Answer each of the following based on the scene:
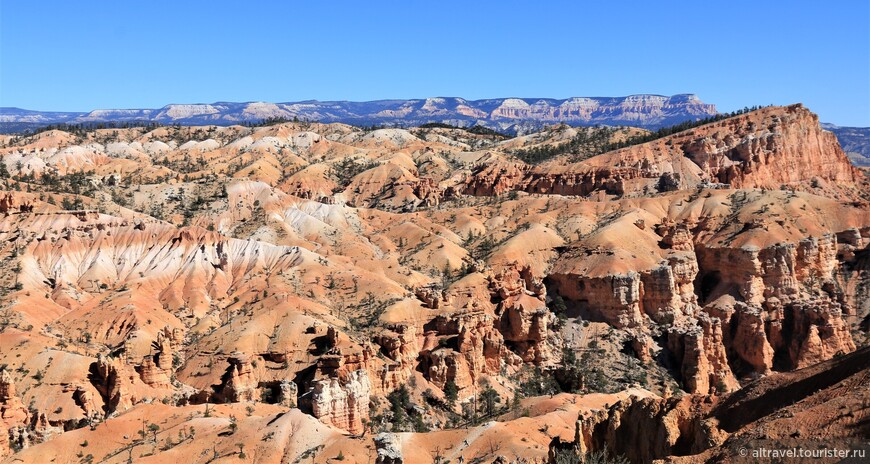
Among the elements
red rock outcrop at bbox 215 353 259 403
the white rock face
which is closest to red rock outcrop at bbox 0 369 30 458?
red rock outcrop at bbox 215 353 259 403

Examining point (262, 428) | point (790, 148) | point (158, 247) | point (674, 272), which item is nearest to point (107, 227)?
point (158, 247)

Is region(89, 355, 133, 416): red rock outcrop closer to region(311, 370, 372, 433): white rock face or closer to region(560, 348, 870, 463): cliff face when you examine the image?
region(311, 370, 372, 433): white rock face

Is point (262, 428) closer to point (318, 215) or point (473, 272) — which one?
point (473, 272)

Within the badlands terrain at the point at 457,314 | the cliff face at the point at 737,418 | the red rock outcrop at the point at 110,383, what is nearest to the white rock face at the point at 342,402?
the badlands terrain at the point at 457,314

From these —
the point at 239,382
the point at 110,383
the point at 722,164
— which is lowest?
the point at 239,382

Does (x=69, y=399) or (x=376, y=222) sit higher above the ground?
(x=376, y=222)

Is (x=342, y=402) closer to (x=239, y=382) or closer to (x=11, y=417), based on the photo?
(x=239, y=382)

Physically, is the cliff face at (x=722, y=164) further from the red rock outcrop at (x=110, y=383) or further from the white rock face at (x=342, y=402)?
the red rock outcrop at (x=110, y=383)

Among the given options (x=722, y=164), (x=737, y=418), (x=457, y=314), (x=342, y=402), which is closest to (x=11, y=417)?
(x=342, y=402)

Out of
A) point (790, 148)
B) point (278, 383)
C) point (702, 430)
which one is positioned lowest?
point (278, 383)
